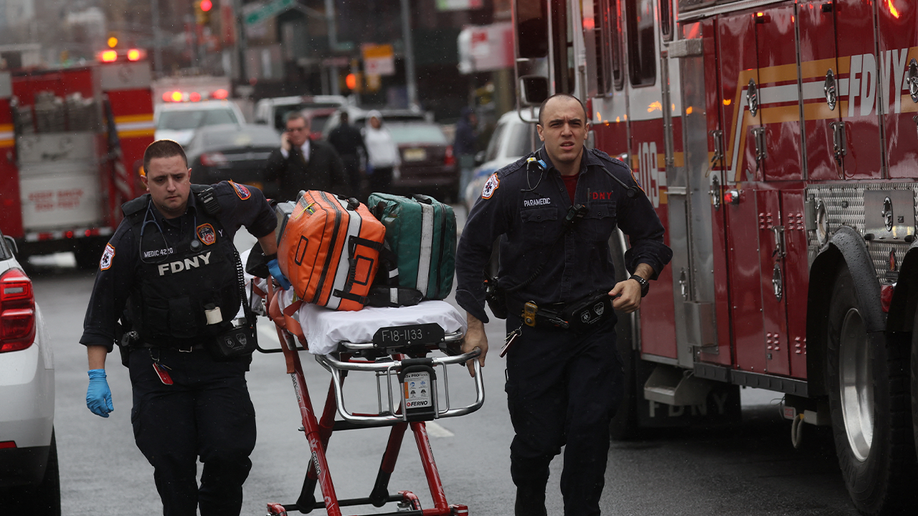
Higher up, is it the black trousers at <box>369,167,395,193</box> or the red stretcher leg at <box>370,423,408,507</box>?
the black trousers at <box>369,167,395,193</box>

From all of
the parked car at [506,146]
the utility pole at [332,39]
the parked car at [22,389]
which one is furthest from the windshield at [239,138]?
the utility pole at [332,39]

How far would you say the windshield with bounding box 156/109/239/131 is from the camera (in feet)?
105

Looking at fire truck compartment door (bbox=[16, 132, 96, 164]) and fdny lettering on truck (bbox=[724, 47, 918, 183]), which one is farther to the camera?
fire truck compartment door (bbox=[16, 132, 96, 164])

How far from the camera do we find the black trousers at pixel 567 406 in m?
5.75

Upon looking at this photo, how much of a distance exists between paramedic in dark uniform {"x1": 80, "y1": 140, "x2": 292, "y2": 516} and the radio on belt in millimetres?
753

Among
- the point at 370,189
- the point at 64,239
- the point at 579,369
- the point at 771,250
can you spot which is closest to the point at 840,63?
the point at 771,250

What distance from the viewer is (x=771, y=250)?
686 cm

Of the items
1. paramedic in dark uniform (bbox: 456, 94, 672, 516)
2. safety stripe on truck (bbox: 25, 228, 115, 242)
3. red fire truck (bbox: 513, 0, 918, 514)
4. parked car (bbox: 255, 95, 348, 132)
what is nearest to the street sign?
parked car (bbox: 255, 95, 348, 132)

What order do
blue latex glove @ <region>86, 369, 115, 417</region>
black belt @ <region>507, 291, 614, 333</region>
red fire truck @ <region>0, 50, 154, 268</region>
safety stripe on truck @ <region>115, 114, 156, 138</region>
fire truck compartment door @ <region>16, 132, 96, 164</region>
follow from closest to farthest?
blue latex glove @ <region>86, 369, 115, 417</region>
black belt @ <region>507, 291, 614, 333</region>
red fire truck @ <region>0, 50, 154, 268</region>
fire truck compartment door @ <region>16, 132, 96, 164</region>
safety stripe on truck @ <region>115, 114, 156, 138</region>

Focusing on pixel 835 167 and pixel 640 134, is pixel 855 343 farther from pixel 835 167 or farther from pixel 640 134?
pixel 640 134

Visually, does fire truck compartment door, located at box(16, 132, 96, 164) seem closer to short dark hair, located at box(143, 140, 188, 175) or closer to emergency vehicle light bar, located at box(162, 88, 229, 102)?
short dark hair, located at box(143, 140, 188, 175)

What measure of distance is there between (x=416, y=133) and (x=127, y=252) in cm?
2428

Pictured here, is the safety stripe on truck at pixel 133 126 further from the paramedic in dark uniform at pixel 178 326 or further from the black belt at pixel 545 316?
the black belt at pixel 545 316

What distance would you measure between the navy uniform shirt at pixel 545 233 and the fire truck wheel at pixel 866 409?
0.93m
